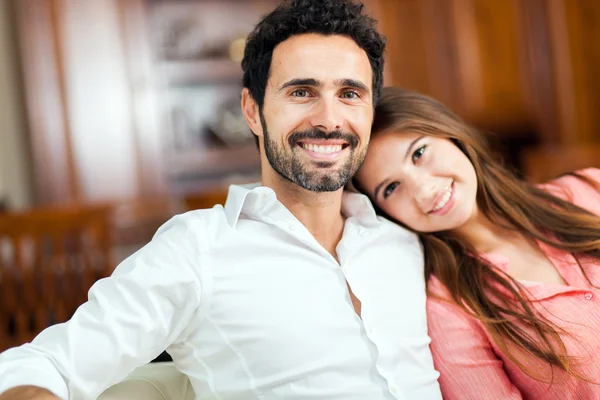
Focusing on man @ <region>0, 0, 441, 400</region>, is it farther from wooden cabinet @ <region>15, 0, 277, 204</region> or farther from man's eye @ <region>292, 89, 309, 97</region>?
wooden cabinet @ <region>15, 0, 277, 204</region>

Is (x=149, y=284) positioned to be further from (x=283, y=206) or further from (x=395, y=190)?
(x=395, y=190)

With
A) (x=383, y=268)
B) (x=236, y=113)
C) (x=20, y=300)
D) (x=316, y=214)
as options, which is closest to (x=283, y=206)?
(x=316, y=214)

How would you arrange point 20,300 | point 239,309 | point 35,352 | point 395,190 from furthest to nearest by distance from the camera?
point 20,300, point 395,190, point 239,309, point 35,352

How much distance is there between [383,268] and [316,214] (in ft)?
0.56

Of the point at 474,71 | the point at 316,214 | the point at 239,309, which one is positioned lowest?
the point at 239,309

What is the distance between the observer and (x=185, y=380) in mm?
1373

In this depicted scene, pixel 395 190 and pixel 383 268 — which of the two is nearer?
pixel 383 268

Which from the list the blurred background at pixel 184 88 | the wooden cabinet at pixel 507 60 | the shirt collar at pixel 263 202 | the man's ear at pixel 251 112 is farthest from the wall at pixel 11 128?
the shirt collar at pixel 263 202

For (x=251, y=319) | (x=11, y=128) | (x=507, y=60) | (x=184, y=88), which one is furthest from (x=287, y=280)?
(x=507, y=60)

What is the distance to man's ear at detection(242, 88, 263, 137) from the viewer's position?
150 centimetres

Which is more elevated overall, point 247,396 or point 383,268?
point 383,268

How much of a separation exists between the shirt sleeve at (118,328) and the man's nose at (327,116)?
1.02ft

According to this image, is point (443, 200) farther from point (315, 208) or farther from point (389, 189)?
point (315, 208)

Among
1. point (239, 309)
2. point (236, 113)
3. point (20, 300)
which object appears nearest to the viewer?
point (239, 309)
